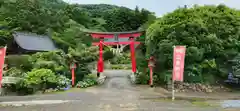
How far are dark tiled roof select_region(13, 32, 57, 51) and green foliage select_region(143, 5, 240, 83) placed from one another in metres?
13.3

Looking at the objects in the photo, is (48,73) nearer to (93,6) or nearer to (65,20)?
(65,20)

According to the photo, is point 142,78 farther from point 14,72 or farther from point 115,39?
point 14,72

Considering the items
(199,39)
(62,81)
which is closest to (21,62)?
(62,81)

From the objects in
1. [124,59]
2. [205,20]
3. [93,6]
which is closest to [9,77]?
[205,20]

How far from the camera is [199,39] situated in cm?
1786

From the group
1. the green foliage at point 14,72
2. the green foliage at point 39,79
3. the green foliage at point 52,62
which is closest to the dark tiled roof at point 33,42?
the green foliage at point 14,72

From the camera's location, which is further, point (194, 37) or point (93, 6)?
point (93, 6)

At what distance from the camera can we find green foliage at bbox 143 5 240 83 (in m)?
17.8

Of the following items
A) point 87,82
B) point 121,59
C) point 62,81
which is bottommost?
point 87,82

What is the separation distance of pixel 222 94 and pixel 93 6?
104652mm

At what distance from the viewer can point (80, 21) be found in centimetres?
4500

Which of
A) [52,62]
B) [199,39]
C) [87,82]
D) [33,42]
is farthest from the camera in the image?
[33,42]

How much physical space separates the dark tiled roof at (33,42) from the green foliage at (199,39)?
13262mm

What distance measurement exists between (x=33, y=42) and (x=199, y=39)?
1726 centimetres
